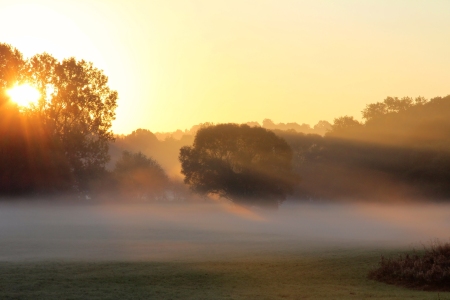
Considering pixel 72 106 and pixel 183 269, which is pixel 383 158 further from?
pixel 183 269

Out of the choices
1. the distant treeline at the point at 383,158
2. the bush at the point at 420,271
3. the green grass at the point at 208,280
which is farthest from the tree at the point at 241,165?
the bush at the point at 420,271

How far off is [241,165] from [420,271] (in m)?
73.9

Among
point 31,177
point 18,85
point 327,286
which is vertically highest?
point 18,85

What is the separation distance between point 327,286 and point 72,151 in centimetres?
6323

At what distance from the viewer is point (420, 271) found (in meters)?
26.8

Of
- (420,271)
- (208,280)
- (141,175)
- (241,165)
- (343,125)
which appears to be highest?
(343,125)

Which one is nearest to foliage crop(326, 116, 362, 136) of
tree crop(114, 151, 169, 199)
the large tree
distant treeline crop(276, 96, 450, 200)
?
distant treeline crop(276, 96, 450, 200)

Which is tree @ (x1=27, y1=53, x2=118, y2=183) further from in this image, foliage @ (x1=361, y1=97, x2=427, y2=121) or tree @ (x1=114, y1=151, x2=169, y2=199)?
foliage @ (x1=361, y1=97, x2=427, y2=121)

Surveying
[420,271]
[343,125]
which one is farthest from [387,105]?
[420,271]

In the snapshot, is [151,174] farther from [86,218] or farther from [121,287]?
[121,287]

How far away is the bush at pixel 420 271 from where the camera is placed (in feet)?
85.8

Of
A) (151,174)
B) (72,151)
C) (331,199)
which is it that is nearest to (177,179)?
(151,174)

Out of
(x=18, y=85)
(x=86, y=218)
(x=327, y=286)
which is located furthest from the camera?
(x=18, y=85)

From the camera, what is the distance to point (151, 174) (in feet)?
457
